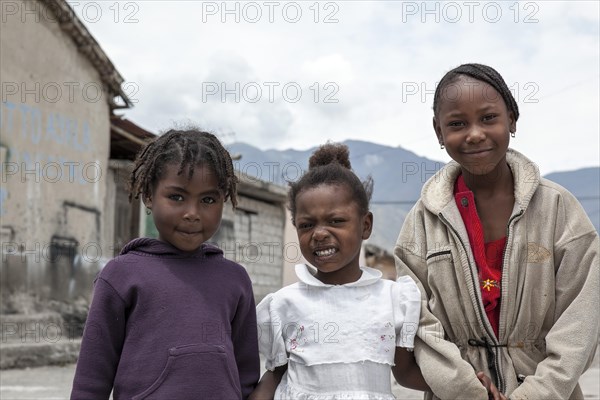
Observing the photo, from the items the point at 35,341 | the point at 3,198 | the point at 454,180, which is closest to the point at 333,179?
the point at 454,180

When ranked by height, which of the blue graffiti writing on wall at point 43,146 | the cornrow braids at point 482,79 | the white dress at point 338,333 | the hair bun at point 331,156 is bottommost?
the white dress at point 338,333

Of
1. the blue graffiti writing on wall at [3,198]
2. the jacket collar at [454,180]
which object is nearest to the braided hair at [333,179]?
the jacket collar at [454,180]

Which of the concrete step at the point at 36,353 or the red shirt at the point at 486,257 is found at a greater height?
the red shirt at the point at 486,257

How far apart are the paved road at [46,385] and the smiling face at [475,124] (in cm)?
378

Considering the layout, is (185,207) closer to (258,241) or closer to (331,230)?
(331,230)

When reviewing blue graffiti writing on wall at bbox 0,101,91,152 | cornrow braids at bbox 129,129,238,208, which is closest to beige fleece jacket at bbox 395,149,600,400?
cornrow braids at bbox 129,129,238,208

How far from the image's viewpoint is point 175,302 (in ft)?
6.93

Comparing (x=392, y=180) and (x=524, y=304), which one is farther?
(x=392, y=180)

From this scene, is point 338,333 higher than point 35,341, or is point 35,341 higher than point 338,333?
point 338,333

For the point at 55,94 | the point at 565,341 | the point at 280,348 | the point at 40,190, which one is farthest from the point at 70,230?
the point at 565,341

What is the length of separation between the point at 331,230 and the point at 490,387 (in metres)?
0.70

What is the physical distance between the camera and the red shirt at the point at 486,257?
2246 mm

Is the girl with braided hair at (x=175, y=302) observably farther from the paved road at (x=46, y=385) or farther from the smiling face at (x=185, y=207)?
the paved road at (x=46, y=385)

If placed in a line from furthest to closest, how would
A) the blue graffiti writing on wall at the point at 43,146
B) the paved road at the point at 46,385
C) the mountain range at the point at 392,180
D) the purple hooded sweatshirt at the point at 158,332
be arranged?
the mountain range at the point at 392,180, the blue graffiti writing on wall at the point at 43,146, the paved road at the point at 46,385, the purple hooded sweatshirt at the point at 158,332
